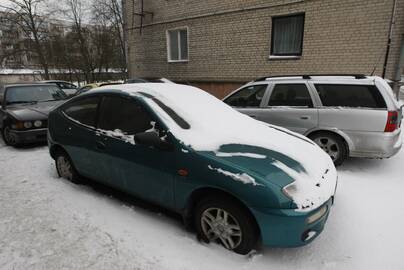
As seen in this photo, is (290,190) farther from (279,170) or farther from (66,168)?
(66,168)

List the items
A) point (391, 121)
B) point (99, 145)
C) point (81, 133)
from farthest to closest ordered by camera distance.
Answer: point (391, 121) < point (81, 133) < point (99, 145)

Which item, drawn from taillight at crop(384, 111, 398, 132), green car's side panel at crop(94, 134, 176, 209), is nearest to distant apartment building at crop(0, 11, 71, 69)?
green car's side panel at crop(94, 134, 176, 209)

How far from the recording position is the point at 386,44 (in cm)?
748

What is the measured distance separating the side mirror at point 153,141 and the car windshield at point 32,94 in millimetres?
5464

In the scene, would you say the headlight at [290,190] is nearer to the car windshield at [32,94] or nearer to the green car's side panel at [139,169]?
→ the green car's side panel at [139,169]

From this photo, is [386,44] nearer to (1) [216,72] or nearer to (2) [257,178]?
(1) [216,72]

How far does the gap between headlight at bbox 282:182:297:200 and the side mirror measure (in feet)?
3.61

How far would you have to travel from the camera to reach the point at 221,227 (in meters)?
2.35

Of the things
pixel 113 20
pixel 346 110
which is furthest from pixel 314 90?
pixel 113 20

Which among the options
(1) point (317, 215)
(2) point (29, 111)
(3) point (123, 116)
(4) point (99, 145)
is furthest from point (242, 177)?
(2) point (29, 111)

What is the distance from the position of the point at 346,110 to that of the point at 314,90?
2.02 ft

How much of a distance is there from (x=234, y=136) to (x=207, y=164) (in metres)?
0.50

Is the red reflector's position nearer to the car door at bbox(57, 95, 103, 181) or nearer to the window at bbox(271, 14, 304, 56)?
the car door at bbox(57, 95, 103, 181)

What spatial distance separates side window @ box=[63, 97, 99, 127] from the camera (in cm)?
331
